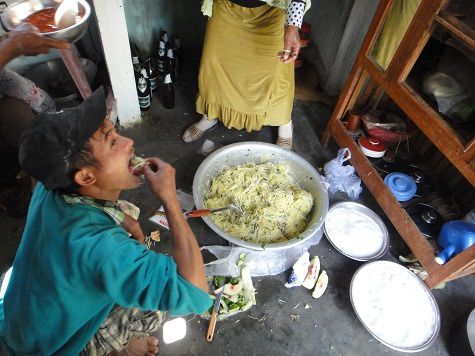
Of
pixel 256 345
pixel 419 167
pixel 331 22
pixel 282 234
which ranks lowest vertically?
pixel 256 345

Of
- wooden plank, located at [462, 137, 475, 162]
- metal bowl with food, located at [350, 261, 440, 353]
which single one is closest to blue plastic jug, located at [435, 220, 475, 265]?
metal bowl with food, located at [350, 261, 440, 353]

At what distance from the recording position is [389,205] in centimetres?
256

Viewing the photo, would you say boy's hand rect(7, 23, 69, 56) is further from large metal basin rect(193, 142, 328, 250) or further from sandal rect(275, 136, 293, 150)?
sandal rect(275, 136, 293, 150)

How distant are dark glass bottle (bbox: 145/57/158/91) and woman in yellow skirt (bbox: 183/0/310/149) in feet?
2.56

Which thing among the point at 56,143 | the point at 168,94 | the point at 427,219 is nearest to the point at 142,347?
the point at 56,143

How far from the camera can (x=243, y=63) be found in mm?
2744

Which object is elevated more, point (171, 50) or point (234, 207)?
point (171, 50)

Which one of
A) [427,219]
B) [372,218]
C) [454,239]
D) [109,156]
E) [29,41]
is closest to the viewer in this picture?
[109,156]

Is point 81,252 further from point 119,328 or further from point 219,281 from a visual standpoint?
point 219,281

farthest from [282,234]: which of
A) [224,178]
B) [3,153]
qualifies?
[3,153]

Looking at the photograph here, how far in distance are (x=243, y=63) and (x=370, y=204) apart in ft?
5.66

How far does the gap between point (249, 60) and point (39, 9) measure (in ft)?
5.22

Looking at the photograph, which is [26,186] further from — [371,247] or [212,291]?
[371,247]

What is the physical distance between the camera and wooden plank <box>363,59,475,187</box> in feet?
6.48
